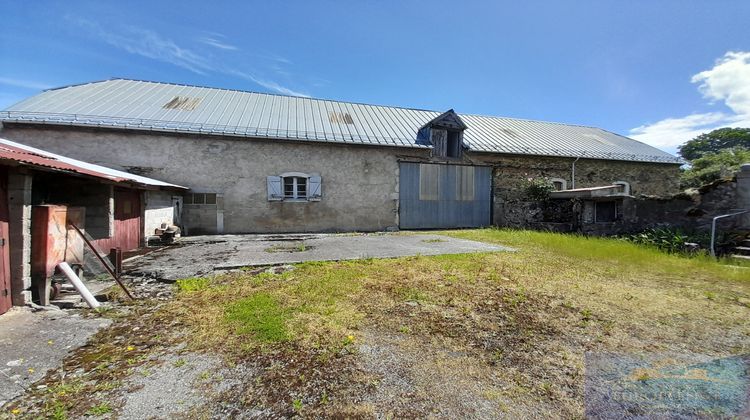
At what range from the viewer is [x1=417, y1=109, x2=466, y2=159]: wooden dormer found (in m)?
13.6

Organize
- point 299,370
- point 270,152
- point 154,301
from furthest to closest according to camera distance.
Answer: point 270,152
point 154,301
point 299,370

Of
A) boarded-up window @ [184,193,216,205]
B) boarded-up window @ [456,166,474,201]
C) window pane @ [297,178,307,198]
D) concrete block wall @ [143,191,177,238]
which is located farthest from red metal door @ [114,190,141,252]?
boarded-up window @ [456,166,474,201]

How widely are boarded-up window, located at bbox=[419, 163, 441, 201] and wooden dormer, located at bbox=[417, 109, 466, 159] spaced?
0.69 m

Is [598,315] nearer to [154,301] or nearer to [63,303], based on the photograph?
[154,301]

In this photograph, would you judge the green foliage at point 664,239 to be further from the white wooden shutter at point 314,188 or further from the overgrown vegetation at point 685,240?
the white wooden shutter at point 314,188

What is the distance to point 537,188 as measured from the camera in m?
13.7

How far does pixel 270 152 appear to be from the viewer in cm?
1159

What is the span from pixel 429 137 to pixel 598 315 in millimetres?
11111

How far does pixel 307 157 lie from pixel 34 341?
9.81m

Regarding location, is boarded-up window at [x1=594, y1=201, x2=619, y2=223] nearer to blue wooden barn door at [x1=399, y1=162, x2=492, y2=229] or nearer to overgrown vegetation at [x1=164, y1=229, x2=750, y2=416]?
blue wooden barn door at [x1=399, y1=162, x2=492, y2=229]

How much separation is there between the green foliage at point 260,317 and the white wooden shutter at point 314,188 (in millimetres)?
8188

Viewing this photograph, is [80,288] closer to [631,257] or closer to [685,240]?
[631,257]

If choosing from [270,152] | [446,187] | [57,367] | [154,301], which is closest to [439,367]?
[57,367]

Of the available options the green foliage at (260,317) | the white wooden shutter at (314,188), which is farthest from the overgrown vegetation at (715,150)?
the green foliage at (260,317)
